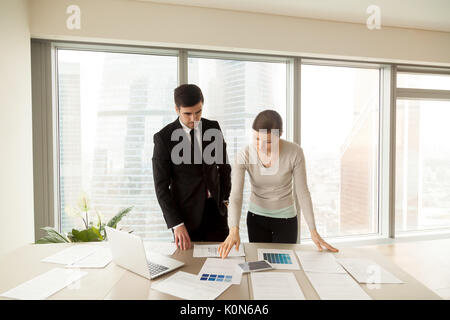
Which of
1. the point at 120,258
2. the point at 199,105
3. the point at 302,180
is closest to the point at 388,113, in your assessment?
the point at 302,180

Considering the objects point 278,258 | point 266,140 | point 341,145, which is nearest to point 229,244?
point 278,258

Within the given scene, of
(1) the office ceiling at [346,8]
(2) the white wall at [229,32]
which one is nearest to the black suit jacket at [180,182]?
(2) the white wall at [229,32]

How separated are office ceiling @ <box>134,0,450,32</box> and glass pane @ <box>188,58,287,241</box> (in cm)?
58

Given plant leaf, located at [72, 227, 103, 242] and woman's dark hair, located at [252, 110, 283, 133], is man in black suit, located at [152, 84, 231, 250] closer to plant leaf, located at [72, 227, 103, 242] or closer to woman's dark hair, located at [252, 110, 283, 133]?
woman's dark hair, located at [252, 110, 283, 133]

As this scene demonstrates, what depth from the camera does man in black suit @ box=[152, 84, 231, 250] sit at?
165cm

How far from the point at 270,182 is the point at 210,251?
59 centimetres

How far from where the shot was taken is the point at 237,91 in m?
3.24

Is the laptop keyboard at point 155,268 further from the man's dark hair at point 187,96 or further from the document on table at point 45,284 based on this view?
the man's dark hair at point 187,96

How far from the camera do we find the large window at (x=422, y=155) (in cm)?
377

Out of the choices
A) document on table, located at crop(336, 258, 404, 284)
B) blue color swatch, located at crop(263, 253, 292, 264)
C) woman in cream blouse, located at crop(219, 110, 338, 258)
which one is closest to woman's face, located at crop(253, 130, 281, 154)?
woman in cream blouse, located at crop(219, 110, 338, 258)

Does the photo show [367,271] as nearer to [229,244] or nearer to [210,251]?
[229,244]

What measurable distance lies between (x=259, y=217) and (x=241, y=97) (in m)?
1.81

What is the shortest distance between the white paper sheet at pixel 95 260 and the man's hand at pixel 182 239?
0.37 metres

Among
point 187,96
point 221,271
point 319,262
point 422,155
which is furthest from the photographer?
point 422,155
